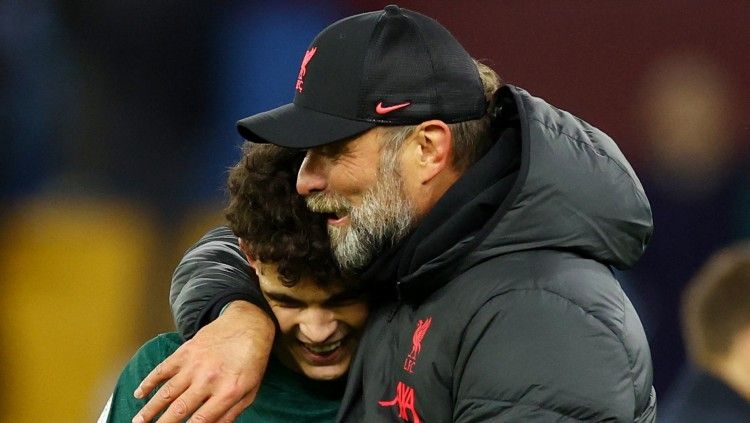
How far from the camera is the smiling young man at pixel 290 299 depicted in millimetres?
1764

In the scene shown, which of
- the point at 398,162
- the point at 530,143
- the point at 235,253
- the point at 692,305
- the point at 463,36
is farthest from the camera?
the point at 463,36

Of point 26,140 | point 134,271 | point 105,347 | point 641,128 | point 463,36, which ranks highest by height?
point 463,36

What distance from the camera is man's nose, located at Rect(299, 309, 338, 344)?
1774 millimetres

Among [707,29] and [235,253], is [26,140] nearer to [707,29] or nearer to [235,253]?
[235,253]

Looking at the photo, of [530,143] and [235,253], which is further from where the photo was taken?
[235,253]

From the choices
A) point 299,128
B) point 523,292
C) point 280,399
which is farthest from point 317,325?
point 523,292

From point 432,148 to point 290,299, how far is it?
0.42 metres

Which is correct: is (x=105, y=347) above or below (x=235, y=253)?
below

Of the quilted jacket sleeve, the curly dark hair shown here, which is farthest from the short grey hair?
the quilted jacket sleeve

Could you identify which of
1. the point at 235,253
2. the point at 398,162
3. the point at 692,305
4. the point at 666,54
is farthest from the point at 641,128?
the point at 398,162

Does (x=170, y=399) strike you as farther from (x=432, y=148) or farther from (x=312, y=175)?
(x=432, y=148)

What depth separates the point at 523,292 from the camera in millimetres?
1355

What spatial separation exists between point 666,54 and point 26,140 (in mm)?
1759

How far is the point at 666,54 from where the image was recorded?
9.32ft
